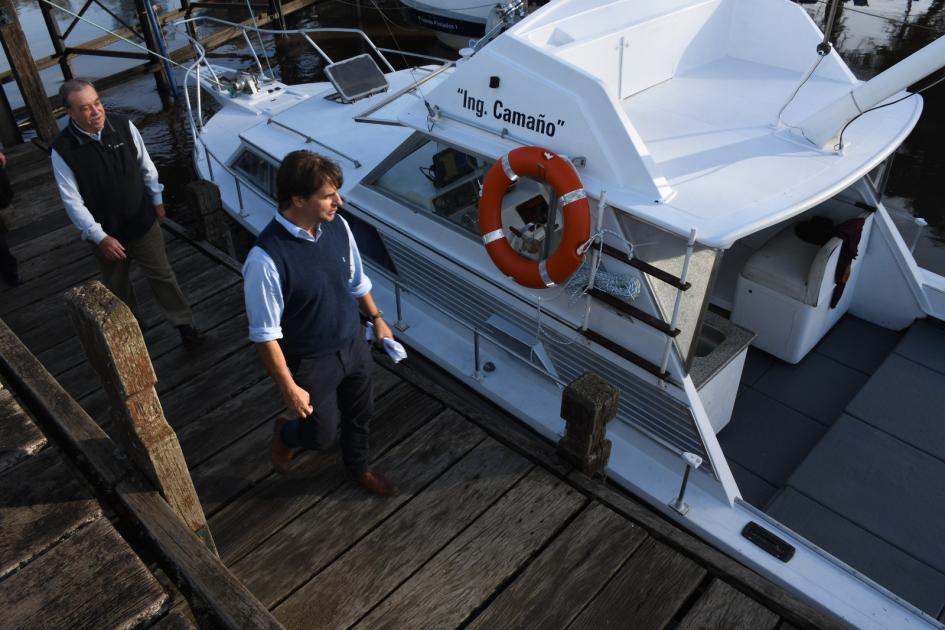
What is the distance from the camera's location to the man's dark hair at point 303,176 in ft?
8.71

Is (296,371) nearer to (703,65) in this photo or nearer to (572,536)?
(572,536)

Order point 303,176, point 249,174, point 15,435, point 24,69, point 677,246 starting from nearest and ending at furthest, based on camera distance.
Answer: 1. point 303,176
2. point 15,435
3. point 677,246
4. point 249,174
5. point 24,69

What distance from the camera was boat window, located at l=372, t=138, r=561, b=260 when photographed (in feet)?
14.0

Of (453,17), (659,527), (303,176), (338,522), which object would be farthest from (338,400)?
(453,17)

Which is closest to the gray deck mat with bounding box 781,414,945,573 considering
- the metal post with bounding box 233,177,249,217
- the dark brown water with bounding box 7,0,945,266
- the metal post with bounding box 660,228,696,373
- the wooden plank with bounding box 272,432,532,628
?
the metal post with bounding box 660,228,696,373

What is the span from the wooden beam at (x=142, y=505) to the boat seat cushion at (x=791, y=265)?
3.78 metres

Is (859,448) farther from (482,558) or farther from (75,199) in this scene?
(75,199)

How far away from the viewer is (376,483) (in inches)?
140

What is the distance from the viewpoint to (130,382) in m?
2.49

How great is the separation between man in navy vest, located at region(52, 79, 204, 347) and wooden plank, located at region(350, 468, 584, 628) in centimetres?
235

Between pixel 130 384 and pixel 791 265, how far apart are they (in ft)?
13.3

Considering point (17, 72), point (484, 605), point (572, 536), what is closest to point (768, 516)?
point (572, 536)

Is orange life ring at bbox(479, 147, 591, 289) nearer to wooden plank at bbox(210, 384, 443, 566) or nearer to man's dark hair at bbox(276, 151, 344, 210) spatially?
wooden plank at bbox(210, 384, 443, 566)

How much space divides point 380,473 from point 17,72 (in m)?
6.85
